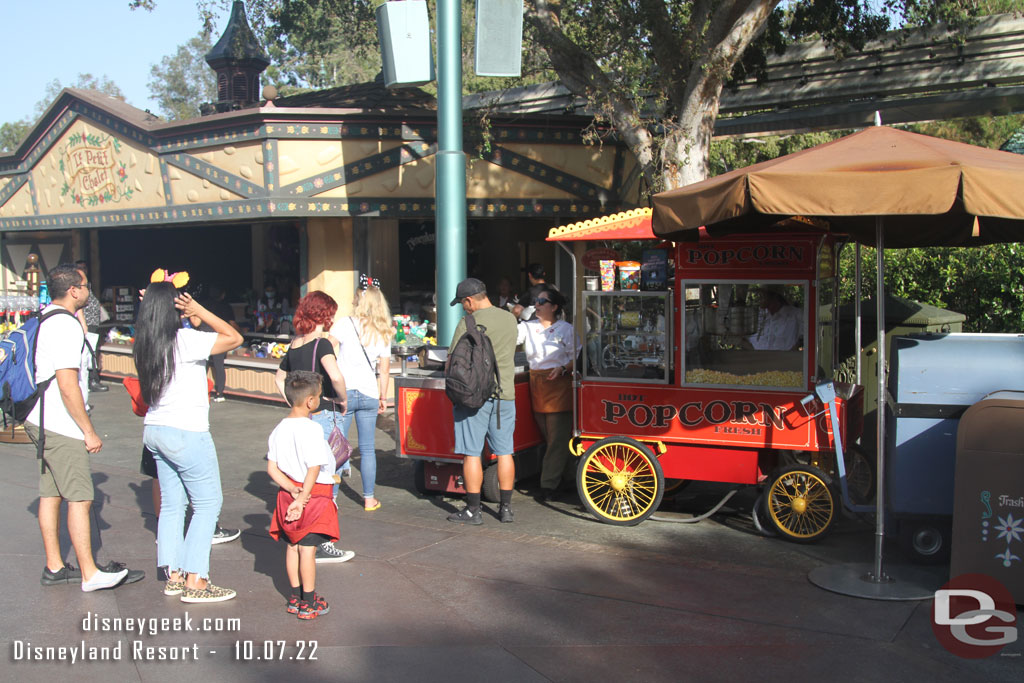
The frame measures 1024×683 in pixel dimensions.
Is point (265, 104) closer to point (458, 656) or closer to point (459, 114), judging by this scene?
point (459, 114)

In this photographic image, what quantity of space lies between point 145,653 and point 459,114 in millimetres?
6490

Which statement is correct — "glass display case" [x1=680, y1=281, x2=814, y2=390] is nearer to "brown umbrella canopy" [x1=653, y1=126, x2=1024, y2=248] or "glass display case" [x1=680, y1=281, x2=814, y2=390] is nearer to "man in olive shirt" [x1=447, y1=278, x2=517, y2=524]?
"brown umbrella canopy" [x1=653, y1=126, x2=1024, y2=248]

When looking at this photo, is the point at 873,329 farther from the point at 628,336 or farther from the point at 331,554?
the point at 331,554

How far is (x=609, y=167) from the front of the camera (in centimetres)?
1262

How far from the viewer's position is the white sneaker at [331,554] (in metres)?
5.72

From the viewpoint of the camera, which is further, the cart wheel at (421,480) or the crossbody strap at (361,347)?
the cart wheel at (421,480)

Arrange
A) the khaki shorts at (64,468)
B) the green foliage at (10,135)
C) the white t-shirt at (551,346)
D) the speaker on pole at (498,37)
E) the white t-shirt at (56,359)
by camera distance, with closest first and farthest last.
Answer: the white t-shirt at (56,359)
the khaki shorts at (64,468)
the white t-shirt at (551,346)
the speaker on pole at (498,37)
the green foliage at (10,135)

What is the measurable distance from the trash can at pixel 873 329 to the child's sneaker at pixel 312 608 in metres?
4.50

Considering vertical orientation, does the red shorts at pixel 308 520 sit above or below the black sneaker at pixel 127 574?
above

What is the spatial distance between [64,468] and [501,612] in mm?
2559

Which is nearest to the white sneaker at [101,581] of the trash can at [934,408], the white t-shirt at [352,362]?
the white t-shirt at [352,362]

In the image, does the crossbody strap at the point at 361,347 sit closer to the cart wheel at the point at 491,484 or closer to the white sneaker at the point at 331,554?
the cart wheel at the point at 491,484

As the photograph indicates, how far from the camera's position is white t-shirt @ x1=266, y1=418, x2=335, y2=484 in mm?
4617

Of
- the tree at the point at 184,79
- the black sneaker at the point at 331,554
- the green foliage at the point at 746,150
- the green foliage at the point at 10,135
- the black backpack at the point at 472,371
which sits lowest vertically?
the black sneaker at the point at 331,554
